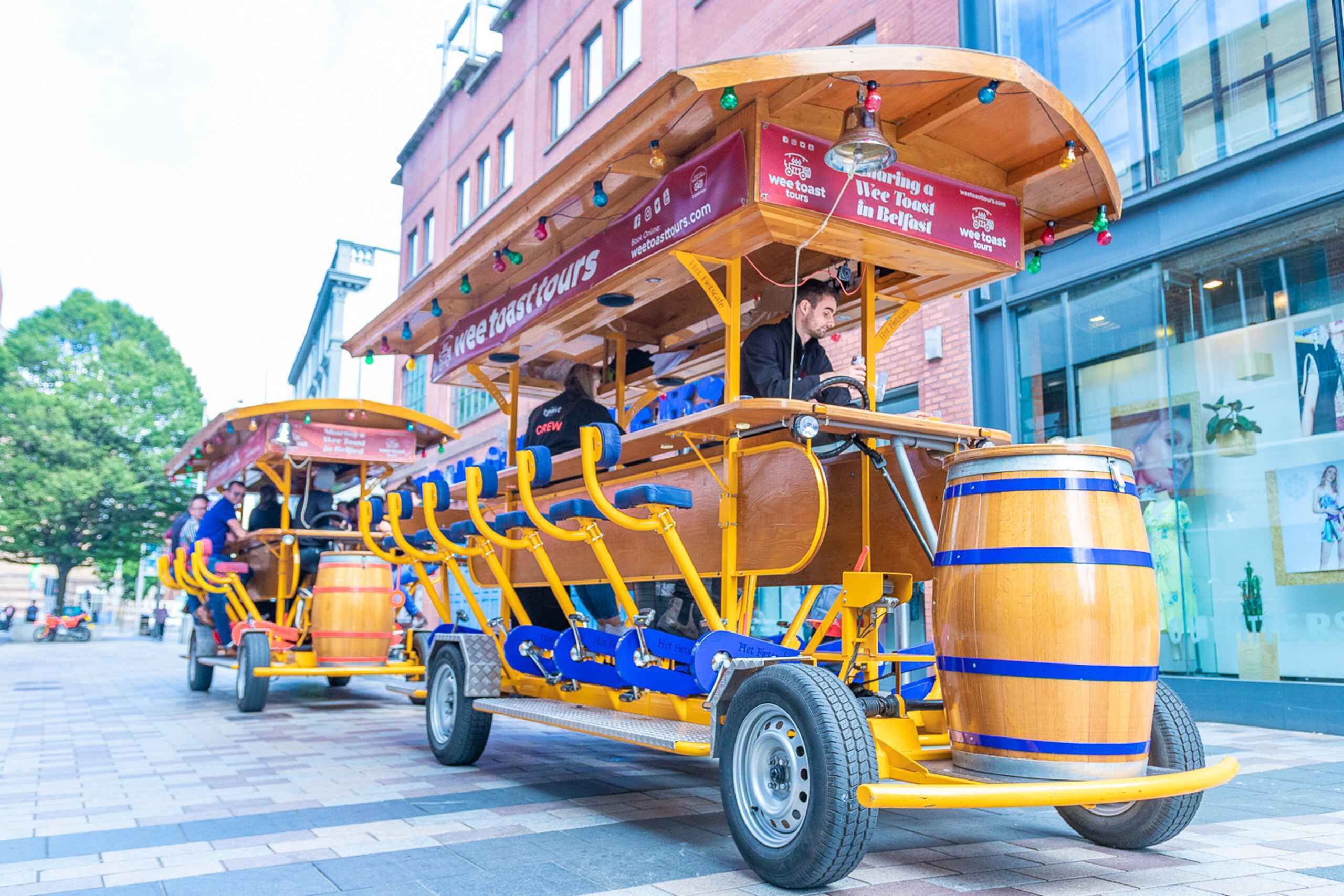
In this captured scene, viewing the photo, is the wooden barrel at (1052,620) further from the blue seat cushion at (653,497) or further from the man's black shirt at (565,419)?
the man's black shirt at (565,419)

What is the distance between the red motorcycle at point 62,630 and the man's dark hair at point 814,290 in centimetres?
2910

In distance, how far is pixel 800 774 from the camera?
3.37 m

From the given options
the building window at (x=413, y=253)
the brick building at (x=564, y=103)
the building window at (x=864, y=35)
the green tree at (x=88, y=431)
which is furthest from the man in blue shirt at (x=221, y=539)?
the green tree at (x=88, y=431)

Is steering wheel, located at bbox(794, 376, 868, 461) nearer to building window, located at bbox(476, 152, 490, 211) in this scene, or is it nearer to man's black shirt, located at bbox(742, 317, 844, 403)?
man's black shirt, located at bbox(742, 317, 844, 403)

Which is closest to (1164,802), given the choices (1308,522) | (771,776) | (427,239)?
(771,776)

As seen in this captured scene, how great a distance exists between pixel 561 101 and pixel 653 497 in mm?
16533

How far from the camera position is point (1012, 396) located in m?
10.3

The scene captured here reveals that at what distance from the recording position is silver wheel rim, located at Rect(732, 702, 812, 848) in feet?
11.1

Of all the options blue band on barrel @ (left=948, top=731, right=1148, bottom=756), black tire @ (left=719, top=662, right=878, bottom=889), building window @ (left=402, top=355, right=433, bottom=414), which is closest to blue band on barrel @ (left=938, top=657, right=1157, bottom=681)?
blue band on barrel @ (left=948, top=731, right=1148, bottom=756)

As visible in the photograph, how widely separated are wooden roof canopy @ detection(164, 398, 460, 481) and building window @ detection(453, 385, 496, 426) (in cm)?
957

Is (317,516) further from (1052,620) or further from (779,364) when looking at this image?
(1052,620)

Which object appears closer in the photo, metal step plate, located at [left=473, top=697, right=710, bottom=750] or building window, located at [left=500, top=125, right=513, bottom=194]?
metal step plate, located at [left=473, top=697, right=710, bottom=750]

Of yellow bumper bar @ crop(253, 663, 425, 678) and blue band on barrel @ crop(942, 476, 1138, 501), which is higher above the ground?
blue band on barrel @ crop(942, 476, 1138, 501)

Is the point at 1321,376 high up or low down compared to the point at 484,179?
down
